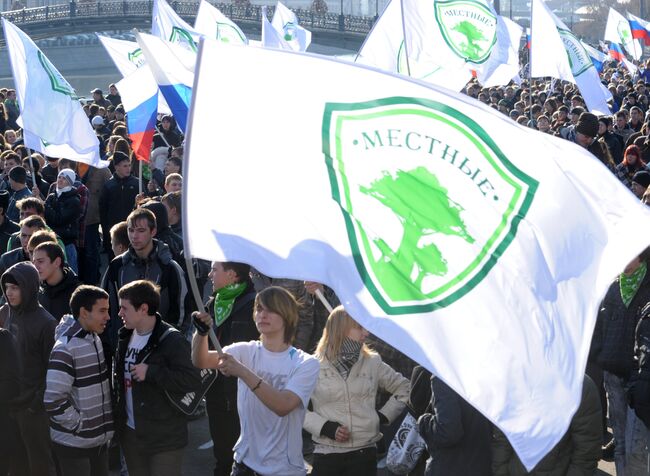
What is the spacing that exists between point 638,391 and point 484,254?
6.52 feet

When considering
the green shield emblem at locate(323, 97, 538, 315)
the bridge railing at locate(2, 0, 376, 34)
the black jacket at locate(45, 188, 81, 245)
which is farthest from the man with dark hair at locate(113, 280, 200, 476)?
the bridge railing at locate(2, 0, 376, 34)

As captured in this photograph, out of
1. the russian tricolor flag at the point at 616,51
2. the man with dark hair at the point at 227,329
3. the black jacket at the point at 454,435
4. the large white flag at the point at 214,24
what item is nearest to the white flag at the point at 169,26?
the large white flag at the point at 214,24

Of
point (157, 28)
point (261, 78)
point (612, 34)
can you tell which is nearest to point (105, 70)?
point (612, 34)

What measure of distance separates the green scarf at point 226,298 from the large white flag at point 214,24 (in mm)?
11649

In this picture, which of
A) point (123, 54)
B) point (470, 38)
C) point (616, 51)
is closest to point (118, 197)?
point (470, 38)

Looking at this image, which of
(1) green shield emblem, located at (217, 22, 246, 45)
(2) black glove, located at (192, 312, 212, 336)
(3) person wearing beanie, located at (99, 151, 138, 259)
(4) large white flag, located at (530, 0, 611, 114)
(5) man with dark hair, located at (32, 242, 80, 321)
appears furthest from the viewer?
(1) green shield emblem, located at (217, 22, 246, 45)

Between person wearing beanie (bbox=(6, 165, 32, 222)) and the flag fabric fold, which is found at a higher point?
the flag fabric fold

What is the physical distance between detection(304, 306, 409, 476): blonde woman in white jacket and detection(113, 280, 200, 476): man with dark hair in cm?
62

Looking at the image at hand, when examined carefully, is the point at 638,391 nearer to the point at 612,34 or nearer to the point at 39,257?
the point at 39,257

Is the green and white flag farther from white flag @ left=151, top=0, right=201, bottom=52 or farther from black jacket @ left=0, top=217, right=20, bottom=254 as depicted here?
white flag @ left=151, top=0, right=201, bottom=52

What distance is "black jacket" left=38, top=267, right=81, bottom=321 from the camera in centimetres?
690

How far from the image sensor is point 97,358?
5781 millimetres

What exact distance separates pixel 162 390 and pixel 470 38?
799cm

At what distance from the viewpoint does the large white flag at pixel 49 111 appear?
11.0m
